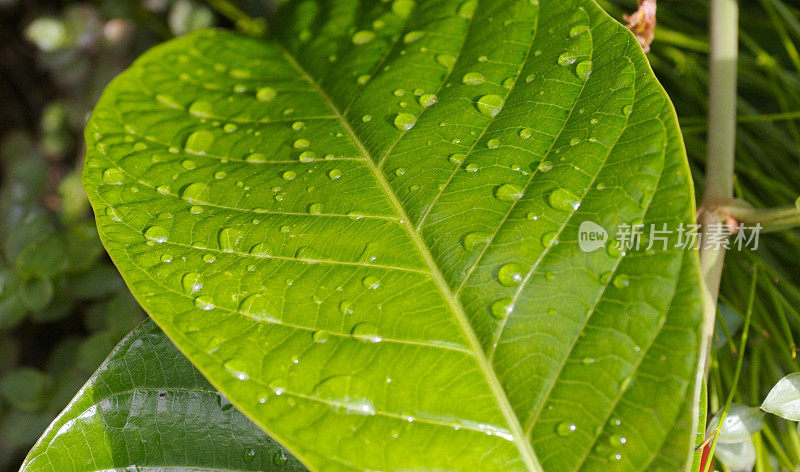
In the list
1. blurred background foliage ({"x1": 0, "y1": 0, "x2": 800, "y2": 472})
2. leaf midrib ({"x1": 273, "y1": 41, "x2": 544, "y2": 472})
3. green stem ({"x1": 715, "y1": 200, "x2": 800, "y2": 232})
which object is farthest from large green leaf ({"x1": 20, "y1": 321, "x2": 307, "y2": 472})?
green stem ({"x1": 715, "y1": 200, "x2": 800, "y2": 232})

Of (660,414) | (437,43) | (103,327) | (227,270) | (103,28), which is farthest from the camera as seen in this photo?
(103,28)

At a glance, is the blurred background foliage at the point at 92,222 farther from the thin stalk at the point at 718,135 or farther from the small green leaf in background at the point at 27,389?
the thin stalk at the point at 718,135

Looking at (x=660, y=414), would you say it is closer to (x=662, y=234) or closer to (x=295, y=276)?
(x=662, y=234)

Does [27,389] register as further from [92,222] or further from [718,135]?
[718,135]

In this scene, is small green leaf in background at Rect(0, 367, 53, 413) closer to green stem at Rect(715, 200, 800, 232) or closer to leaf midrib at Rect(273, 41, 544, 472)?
leaf midrib at Rect(273, 41, 544, 472)

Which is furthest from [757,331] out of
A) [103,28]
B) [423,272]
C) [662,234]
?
[103,28]

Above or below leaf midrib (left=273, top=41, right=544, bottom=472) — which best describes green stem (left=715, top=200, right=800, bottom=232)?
above

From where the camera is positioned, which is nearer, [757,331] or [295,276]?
[295,276]
